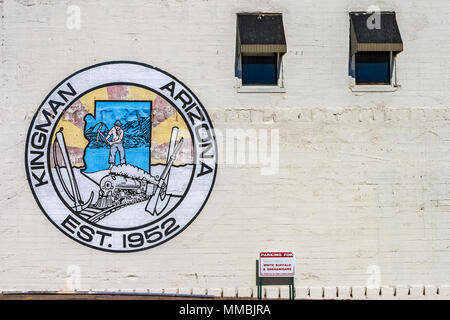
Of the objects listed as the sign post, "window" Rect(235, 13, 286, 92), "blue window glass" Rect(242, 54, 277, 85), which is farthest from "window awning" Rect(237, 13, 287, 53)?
the sign post

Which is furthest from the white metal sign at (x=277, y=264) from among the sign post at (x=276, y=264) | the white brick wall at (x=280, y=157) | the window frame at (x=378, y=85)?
the window frame at (x=378, y=85)

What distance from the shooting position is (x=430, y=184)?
12.3 metres

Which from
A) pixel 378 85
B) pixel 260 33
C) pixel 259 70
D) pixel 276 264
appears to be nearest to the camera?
pixel 276 264

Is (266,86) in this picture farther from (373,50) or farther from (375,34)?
(375,34)

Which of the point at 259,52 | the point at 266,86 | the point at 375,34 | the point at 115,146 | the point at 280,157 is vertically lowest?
the point at 280,157

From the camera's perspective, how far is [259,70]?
12586mm

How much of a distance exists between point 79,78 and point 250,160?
3.99 metres

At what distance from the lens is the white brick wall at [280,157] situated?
12.1 m

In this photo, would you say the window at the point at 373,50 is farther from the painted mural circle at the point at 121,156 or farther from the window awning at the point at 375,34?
the painted mural circle at the point at 121,156

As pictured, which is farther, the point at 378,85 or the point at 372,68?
the point at 372,68

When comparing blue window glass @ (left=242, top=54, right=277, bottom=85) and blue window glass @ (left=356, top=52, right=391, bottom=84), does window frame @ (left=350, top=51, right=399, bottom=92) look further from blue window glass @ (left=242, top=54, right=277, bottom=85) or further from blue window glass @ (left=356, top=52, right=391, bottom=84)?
blue window glass @ (left=242, top=54, right=277, bottom=85)

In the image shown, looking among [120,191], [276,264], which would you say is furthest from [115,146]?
[276,264]

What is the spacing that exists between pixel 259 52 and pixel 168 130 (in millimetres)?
2502

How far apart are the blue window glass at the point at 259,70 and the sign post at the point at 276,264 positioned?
12.0 ft
